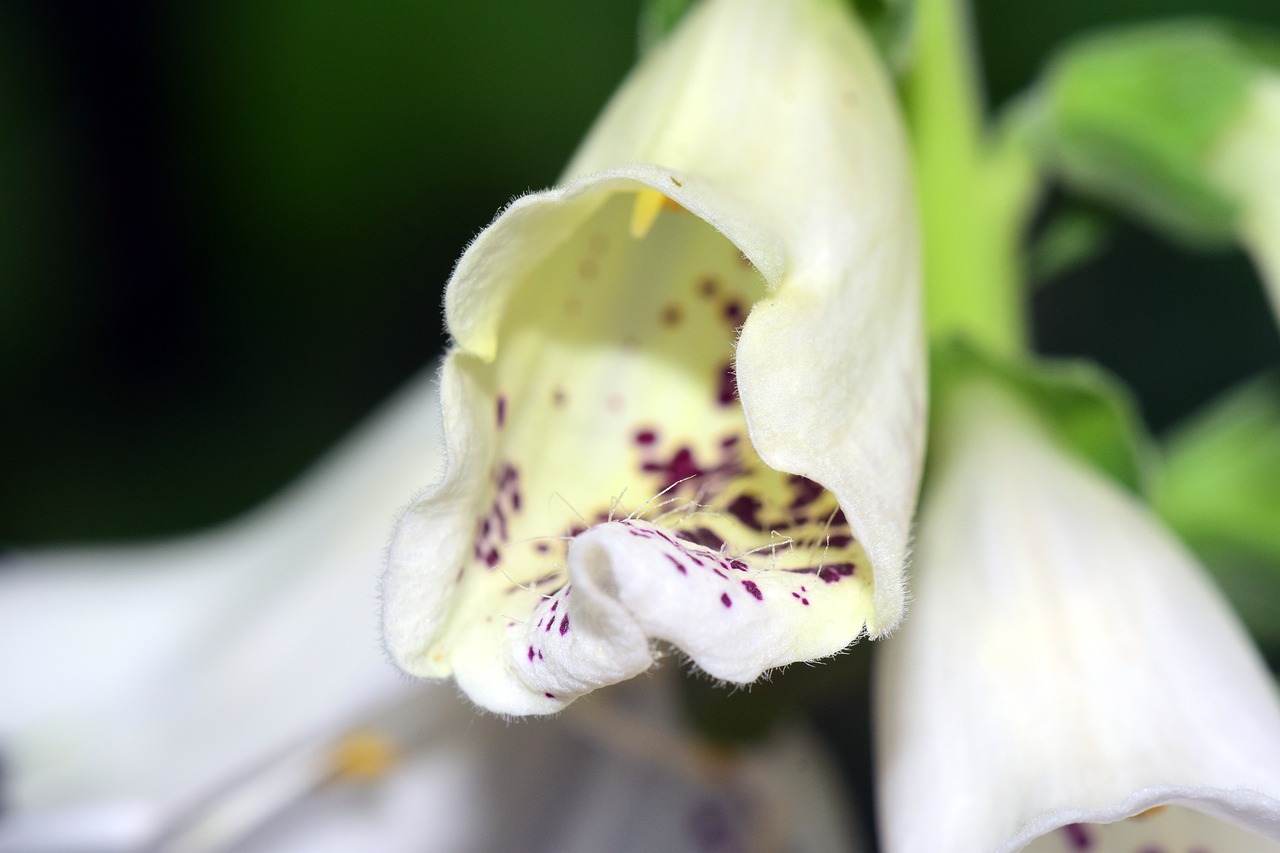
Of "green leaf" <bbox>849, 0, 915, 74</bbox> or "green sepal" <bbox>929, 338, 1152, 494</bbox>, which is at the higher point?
"green leaf" <bbox>849, 0, 915, 74</bbox>

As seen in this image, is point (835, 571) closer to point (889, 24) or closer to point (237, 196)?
point (889, 24)

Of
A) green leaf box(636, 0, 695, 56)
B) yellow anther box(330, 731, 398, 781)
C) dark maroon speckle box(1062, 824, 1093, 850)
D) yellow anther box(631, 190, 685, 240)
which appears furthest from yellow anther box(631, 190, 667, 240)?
yellow anther box(330, 731, 398, 781)

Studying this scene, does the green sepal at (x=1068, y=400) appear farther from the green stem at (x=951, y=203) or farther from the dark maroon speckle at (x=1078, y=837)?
the dark maroon speckle at (x=1078, y=837)

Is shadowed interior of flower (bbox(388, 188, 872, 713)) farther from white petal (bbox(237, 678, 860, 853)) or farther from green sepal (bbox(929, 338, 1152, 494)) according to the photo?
white petal (bbox(237, 678, 860, 853))

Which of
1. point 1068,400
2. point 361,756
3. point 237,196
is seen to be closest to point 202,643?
point 361,756

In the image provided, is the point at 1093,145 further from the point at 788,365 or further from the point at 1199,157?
the point at 788,365
